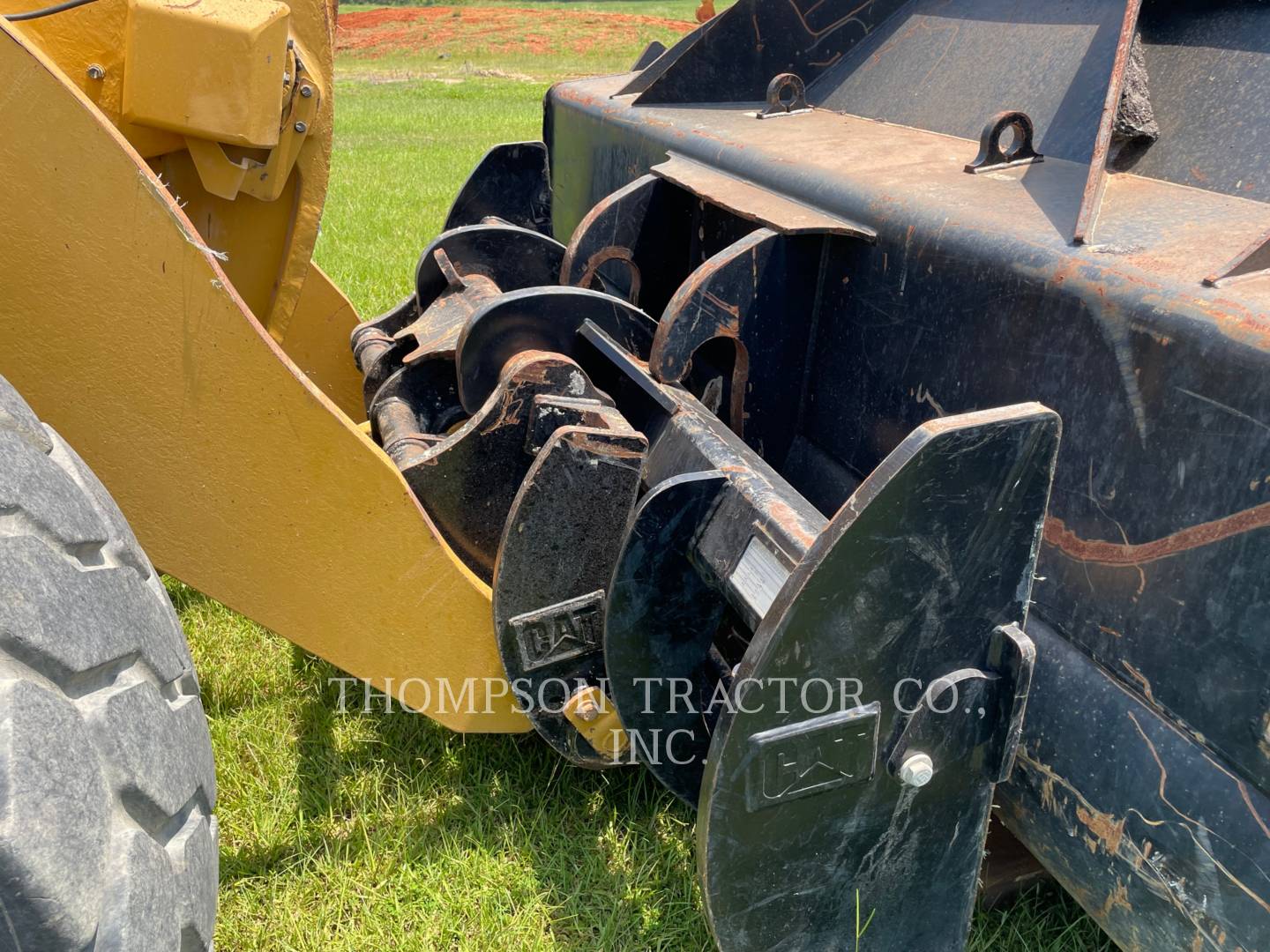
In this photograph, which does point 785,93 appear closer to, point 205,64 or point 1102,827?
point 205,64

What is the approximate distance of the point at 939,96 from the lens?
2342 mm

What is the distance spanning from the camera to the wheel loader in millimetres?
1172

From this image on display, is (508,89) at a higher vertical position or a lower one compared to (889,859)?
lower

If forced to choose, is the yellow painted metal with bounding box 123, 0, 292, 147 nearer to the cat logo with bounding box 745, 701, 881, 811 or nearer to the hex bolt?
the cat logo with bounding box 745, 701, 881, 811

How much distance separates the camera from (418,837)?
2096mm

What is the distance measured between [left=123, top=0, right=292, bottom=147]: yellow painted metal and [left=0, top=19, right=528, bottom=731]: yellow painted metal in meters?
0.38

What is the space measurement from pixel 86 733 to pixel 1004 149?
168 cm

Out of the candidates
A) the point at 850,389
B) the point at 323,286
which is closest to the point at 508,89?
the point at 323,286

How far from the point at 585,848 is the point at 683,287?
109cm

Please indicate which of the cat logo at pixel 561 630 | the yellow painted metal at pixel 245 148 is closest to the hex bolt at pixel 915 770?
the cat logo at pixel 561 630

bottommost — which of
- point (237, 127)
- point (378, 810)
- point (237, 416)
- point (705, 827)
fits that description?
point (378, 810)

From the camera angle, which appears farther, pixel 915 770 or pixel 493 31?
pixel 493 31

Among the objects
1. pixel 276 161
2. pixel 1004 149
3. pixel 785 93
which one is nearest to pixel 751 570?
pixel 1004 149

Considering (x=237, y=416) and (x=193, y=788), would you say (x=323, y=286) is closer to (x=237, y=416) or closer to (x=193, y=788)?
(x=237, y=416)
